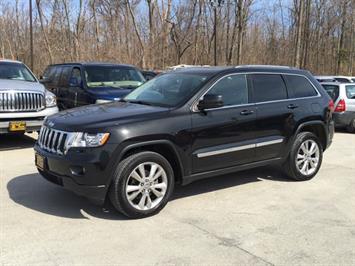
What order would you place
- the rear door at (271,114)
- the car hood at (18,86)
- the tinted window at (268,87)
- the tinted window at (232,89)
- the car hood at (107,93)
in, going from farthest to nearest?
the car hood at (107,93), the car hood at (18,86), the tinted window at (268,87), the rear door at (271,114), the tinted window at (232,89)

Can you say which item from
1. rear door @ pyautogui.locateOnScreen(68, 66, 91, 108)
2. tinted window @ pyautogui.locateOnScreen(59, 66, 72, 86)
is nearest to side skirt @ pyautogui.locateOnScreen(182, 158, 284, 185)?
A: rear door @ pyautogui.locateOnScreen(68, 66, 91, 108)

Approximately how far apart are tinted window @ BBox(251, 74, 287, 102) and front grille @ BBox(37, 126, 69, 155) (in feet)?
9.00

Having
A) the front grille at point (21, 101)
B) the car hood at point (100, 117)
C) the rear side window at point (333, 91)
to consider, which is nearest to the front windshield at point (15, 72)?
the front grille at point (21, 101)

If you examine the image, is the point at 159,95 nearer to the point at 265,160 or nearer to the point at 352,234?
the point at 265,160

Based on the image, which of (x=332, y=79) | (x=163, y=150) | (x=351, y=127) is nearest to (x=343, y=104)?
(x=351, y=127)

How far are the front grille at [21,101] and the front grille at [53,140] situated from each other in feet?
12.1

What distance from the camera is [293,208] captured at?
5641 mm

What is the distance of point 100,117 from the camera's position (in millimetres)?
5215

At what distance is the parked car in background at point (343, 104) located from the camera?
13023 mm

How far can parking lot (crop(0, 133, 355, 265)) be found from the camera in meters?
4.19

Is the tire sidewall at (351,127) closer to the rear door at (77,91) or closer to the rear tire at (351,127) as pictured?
the rear tire at (351,127)

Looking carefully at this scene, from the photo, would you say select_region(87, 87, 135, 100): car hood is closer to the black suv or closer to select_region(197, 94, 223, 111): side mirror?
the black suv

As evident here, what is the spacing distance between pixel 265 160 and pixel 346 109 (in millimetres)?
7760

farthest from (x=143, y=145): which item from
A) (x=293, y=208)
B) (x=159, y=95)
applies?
(x=293, y=208)
